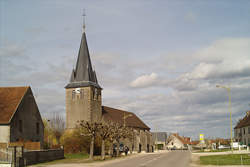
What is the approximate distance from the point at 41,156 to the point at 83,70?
128 ft

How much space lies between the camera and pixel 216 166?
2708 cm

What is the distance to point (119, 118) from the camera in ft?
286

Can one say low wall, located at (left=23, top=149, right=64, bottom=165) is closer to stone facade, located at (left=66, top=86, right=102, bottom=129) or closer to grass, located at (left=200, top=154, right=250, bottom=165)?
grass, located at (left=200, top=154, right=250, bottom=165)

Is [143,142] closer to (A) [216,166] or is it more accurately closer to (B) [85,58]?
(B) [85,58]

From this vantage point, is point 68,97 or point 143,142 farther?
point 143,142

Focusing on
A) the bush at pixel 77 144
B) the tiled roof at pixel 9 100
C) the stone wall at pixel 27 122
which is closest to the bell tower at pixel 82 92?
the bush at pixel 77 144

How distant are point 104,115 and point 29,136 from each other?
3661 cm

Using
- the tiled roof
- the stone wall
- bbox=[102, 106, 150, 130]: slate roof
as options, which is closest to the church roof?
bbox=[102, 106, 150, 130]: slate roof

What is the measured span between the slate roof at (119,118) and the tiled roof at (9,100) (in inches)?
1444

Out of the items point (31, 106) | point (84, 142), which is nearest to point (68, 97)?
point (84, 142)

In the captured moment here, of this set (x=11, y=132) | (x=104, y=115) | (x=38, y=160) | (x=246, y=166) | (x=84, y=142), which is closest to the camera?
Result: (x=246, y=166)

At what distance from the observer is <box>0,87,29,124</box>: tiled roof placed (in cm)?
3827

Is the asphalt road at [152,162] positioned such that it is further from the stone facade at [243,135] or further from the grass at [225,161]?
the stone facade at [243,135]

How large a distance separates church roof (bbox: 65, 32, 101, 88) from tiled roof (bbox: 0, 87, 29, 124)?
1124 inches
